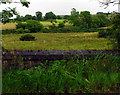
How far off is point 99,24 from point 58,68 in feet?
147

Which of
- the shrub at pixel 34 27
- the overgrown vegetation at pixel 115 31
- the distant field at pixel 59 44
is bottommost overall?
the distant field at pixel 59 44

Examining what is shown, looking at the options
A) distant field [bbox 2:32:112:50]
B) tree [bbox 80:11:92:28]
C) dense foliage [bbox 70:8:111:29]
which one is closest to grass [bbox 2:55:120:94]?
distant field [bbox 2:32:112:50]

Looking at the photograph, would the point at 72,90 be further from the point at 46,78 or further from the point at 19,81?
the point at 19,81

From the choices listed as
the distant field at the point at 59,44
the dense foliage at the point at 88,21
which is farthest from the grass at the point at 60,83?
the dense foliage at the point at 88,21

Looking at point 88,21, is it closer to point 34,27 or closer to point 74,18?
point 74,18

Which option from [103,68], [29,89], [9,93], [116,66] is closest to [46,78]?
[29,89]

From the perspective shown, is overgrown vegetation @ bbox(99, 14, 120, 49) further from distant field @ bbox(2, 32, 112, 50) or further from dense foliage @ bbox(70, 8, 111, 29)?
dense foliage @ bbox(70, 8, 111, 29)

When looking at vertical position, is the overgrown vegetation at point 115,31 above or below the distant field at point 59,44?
above

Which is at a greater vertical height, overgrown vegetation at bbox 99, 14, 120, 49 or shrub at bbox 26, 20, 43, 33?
overgrown vegetation at bbox 99, 14, 120, 49

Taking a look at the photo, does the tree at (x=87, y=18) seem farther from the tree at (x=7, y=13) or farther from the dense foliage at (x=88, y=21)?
the tree at (x=7, y=13)

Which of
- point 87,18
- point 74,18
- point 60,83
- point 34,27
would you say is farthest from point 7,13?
point 74,18

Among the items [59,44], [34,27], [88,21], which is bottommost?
[59,44]

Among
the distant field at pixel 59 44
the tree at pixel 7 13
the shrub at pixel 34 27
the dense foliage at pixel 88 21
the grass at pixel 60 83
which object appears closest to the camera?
the grass at pixel 60 83

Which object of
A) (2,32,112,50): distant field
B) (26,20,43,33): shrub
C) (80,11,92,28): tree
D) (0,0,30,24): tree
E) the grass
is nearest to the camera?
the grass
